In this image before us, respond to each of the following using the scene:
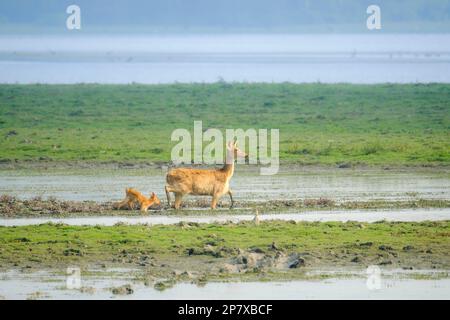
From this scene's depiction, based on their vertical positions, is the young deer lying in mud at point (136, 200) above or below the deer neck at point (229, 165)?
below

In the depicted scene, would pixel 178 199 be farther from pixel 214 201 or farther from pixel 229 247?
pixel 229 247

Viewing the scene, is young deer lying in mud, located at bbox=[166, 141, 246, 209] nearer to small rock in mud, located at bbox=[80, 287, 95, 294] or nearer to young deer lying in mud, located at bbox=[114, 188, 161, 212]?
young deer lying in mud, located at bbox=[114, 188, 161, 212]

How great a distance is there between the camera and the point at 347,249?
16.5m

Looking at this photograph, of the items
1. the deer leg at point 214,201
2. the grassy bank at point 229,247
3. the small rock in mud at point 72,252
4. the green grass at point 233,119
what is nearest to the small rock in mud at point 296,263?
the grassy bank at point 229,247

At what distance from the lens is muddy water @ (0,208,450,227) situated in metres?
19.0

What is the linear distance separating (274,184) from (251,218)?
532 centimetres

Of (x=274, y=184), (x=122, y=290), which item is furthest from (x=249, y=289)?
(x=274, y=184)

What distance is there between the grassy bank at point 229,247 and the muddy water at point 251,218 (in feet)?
2.37

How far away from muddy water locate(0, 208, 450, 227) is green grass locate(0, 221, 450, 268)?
71cm

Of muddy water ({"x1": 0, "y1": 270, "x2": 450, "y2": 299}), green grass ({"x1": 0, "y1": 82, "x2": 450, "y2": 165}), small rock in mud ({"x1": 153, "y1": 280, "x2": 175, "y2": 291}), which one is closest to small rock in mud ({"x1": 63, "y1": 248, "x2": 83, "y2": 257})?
muddy water ({"x1": 0, "y1": 270, "x2": 450, "y2": 299})

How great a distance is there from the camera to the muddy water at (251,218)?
1897cm

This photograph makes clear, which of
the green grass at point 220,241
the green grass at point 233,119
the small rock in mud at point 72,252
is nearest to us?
the green grass at point 220,241

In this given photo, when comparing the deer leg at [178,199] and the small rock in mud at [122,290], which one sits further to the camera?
the deer leg at [178,199]

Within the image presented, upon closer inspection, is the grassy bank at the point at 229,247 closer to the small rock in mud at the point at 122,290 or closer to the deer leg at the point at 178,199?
the small rock in mud at the point at 122,290
